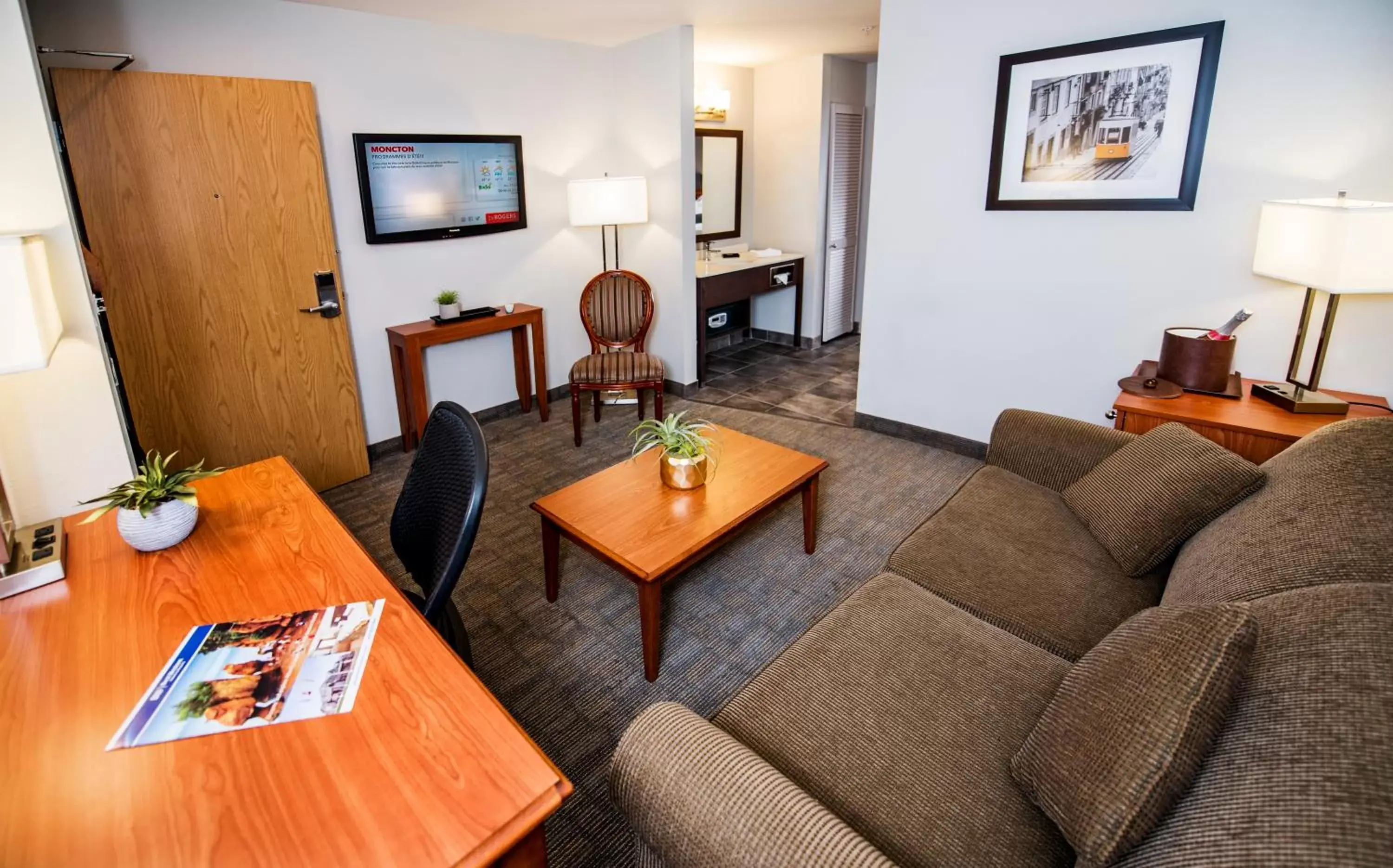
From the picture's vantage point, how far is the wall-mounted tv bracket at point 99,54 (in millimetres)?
2426

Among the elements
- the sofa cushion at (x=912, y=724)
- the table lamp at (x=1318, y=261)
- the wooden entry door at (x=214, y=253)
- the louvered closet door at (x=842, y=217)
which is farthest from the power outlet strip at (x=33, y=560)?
the louvered closet door at (x=842, y=217)

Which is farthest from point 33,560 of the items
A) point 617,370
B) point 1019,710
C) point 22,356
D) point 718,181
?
point 718,181

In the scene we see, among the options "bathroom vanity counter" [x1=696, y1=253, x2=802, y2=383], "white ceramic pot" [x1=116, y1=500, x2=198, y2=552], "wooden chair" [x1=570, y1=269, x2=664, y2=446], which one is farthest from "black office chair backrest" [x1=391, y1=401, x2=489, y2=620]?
"bathroom vanity counter" [x1=696, y1=253, x2=802, y2=383]

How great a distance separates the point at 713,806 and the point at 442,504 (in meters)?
0.88

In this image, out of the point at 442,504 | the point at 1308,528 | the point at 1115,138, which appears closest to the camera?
the point at 1308,528

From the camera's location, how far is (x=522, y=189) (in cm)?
413

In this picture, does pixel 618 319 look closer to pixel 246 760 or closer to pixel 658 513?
pixel 658 513

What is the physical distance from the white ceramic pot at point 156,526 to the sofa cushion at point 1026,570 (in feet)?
5.71

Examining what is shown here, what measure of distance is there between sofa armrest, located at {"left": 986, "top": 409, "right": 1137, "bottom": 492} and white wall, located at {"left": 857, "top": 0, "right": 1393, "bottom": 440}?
0.95m

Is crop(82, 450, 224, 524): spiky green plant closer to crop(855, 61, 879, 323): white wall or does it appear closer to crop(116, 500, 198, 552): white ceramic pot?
crop(116, 500, 198, 552): white ceramic pot

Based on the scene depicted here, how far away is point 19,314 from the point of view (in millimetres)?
1317

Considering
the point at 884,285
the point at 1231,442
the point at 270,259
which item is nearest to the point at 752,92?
the point at 884,285

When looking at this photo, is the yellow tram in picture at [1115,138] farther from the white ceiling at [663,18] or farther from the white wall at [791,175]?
the white wall at [791,175]

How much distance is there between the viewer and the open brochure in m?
1.01
